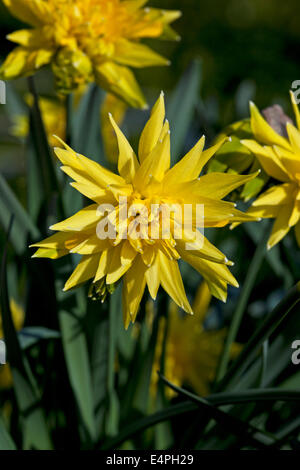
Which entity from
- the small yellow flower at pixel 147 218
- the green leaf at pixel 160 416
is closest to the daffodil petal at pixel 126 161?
the small yellow flower at pixel 147 218

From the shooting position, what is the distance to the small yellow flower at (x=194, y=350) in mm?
1059

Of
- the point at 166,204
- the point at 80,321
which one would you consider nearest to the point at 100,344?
the point at 80,321

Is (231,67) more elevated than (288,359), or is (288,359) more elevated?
(231,67)

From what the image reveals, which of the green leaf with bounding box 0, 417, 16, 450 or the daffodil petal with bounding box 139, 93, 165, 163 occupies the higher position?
the daffodil petal with bounding box 139, 93, 165, 163

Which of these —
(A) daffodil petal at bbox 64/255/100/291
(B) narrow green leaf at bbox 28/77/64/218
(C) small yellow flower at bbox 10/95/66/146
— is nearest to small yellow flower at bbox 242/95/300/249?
(A) daffodil petal at bbox 64/255/100/291

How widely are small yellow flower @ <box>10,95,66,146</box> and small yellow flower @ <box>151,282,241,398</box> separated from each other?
1.83 feet

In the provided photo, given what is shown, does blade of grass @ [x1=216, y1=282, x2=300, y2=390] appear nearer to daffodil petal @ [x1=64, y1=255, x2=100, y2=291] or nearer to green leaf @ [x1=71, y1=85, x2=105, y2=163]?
daffodil petal @ [x1=64, y1=255, x2=100, y2=291]

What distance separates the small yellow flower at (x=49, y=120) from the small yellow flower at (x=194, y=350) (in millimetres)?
558

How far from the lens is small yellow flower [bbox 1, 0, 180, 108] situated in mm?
801

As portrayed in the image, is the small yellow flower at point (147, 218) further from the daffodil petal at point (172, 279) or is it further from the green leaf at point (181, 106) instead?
the green leaf at point (181, 106)

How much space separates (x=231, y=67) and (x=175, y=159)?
1.93m

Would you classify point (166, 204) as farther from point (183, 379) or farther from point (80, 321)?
point (183, 379)

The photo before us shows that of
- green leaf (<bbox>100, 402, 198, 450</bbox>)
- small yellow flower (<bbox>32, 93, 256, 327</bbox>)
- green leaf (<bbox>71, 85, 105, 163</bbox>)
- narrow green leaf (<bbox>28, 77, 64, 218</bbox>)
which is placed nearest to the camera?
small yellow flower (<bbox>32, 93, 256, 327</bbox>)
